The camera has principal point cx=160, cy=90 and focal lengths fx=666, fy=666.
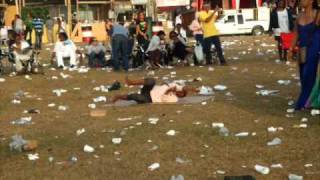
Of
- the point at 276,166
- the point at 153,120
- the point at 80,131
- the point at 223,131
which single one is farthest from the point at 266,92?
the point at 276,166

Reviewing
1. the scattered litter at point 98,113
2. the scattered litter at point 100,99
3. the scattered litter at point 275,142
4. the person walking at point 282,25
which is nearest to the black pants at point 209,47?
the person walking at point 282,25

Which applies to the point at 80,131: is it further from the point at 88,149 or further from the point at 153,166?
the point at 153,166

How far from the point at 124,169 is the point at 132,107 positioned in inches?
174

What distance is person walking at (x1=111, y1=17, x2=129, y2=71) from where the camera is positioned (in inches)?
733

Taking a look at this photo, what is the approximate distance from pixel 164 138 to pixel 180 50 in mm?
10880

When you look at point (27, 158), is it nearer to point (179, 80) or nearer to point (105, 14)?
point (179, 80)

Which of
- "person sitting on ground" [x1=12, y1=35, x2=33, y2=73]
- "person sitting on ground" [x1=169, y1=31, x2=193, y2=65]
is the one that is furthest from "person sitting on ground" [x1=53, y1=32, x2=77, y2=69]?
"person sitting on ground" [x1=169, y1=31, x2=193, y2=65]

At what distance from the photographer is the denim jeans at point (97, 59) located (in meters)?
20.7

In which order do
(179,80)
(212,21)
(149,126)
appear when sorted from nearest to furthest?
(149,126), (179,80), (212,21)

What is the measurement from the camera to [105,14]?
5350 cm

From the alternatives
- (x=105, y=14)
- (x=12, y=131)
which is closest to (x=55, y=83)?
(x=12, y=131)

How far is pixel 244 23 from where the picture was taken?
143 ft

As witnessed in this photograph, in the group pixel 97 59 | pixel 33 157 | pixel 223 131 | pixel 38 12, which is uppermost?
pixel 38 12

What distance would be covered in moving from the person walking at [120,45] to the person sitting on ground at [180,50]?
1.53 metres
